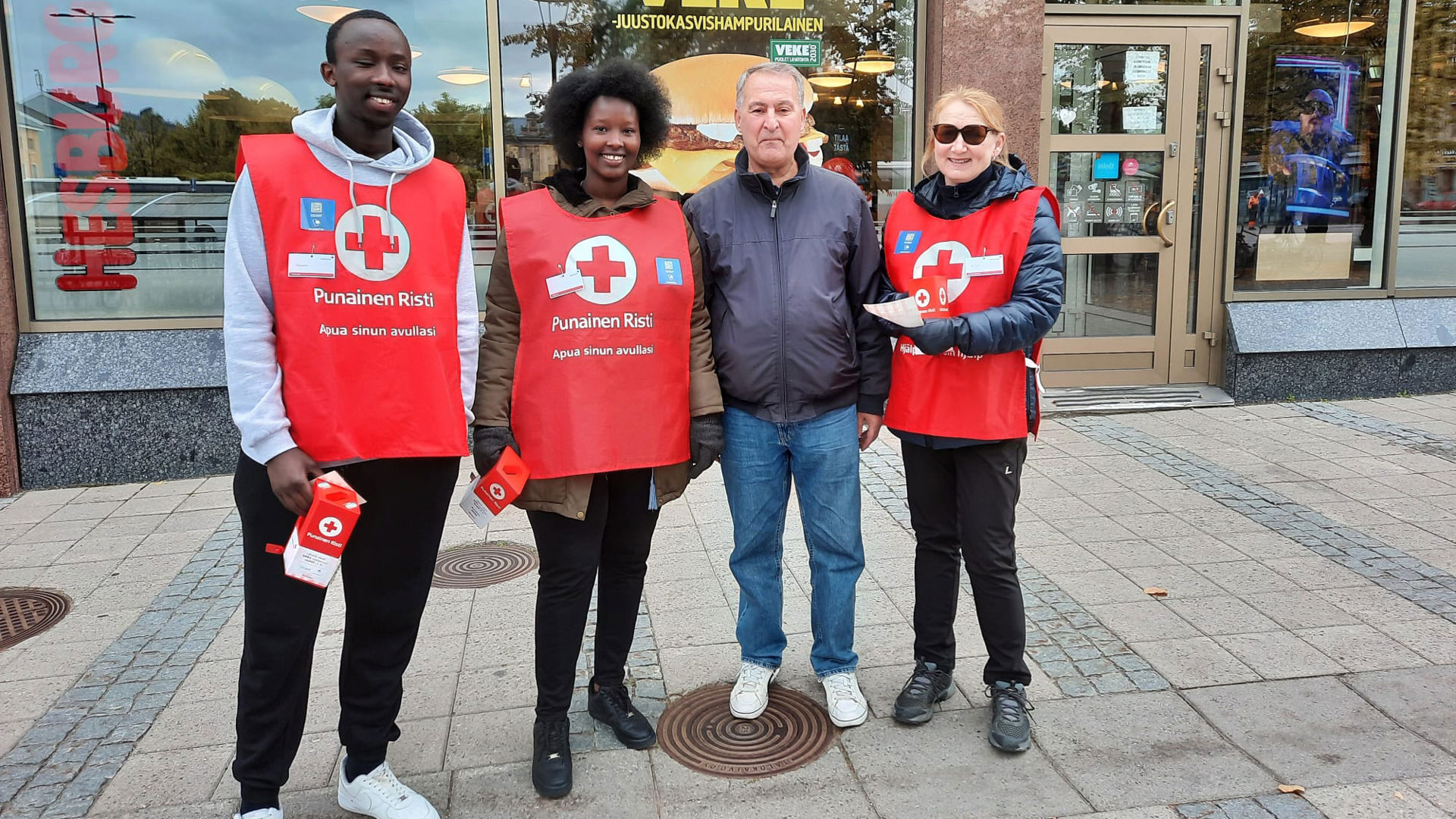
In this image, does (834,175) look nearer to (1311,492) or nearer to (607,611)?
(607,611)

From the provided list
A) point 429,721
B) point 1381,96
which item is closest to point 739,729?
point 429,721

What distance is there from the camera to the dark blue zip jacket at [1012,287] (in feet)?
9.43

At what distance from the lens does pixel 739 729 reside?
10.5 feet

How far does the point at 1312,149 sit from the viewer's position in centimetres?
792

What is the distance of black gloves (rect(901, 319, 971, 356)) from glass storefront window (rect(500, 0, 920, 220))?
415cm

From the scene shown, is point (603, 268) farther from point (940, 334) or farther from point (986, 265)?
point (986, 265)

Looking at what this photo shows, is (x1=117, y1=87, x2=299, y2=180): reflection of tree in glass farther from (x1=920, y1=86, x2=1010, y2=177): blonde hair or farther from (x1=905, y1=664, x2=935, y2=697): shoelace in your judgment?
(x1=905, y1=664, x2=935, y2=697): shoelace

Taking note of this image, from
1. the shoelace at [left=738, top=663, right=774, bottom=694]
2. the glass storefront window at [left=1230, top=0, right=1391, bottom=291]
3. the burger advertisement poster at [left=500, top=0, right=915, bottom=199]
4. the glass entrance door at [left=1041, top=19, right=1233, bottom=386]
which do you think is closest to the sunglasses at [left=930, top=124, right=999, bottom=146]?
the shoelace at [left=738, top=663, right=774, bottom=694]

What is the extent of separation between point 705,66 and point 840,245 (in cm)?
442

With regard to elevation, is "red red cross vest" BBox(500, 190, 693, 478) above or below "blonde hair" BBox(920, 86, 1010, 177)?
below

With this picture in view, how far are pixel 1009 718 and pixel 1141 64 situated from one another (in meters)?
6.04

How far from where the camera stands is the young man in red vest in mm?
2332

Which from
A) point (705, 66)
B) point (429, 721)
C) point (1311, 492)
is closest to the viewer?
point (429, 721)

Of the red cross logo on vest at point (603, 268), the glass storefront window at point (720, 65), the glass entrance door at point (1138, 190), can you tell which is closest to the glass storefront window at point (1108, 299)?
the glass entrance door at point (1138, 190)
